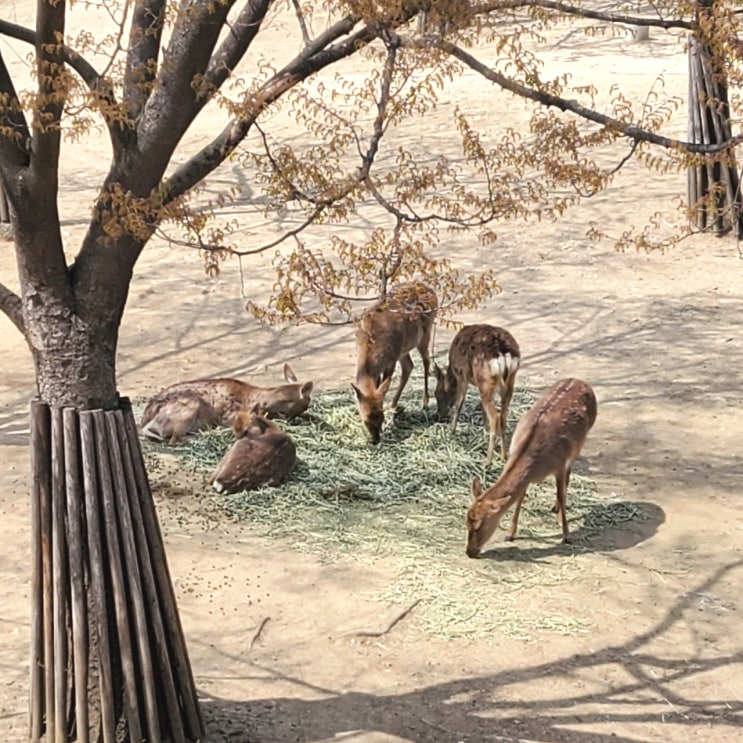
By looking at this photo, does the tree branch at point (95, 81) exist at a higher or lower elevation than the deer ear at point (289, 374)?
higher

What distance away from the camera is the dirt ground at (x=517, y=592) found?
21.2 ft

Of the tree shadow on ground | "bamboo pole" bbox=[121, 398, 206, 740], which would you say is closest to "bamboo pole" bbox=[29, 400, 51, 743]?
"bamboo pole" bbox=[121, 398, 206, 740]

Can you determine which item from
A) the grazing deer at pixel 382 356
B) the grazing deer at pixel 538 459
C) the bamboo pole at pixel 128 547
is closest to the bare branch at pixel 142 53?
the bamboo pole at pixel 128 547

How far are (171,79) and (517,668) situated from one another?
137 inches

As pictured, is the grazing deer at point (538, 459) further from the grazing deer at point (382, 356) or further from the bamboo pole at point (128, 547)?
the bamboo pole at point (128, 547)

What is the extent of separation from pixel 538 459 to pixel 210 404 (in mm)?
2882

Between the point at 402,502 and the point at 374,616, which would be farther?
the point at 402,502

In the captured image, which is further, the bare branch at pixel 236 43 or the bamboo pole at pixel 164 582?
the bamboo pole at pixel 164 582

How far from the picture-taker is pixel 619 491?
9203 mm

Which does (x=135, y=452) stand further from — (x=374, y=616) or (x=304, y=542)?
(x=304, y=542)

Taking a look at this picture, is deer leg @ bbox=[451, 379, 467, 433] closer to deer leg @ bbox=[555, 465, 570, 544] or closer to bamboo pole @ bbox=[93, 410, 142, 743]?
deer leg @ bbox=[555, 465, 570, 544]

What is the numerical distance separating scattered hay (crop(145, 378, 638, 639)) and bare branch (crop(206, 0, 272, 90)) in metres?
3.30

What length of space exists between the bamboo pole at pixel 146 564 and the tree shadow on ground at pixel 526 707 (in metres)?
0.51

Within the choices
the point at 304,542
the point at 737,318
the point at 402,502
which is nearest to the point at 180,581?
the point at 304,542
